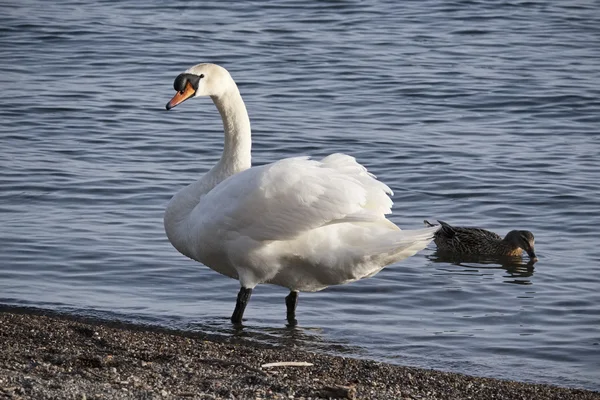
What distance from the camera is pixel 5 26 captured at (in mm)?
23016

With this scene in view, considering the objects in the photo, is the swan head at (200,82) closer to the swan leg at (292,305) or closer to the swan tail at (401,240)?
the swan leg at (292,305)

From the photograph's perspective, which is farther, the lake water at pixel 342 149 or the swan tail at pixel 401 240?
the lake water at pixel 342 149

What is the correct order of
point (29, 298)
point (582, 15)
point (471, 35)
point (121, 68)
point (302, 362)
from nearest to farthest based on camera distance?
point (302, 362), point (29, 298), point (121, 68), point (471, 35), point (582, 15)

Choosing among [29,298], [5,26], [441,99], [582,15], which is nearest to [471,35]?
[582,15]

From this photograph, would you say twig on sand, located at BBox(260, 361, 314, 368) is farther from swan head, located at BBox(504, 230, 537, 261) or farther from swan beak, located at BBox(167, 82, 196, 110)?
swan head, located at BBox(504, 230, 537, 261)

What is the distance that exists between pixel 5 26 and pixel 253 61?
6.25m

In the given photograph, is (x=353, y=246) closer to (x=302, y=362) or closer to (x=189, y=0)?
(x=302, y=362)

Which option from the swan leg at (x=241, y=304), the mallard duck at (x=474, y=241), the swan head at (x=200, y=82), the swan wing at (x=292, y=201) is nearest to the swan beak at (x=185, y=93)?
the swan head at (x=200, y=82)

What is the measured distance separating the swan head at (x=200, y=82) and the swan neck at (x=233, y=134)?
9 cm

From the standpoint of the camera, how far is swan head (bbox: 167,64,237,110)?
314 inches

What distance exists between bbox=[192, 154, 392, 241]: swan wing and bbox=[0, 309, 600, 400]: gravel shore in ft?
2.49

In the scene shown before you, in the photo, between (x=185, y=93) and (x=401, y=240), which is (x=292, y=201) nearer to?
(x=401, y=240)

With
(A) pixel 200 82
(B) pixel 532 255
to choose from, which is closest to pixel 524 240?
(B) pixel 532 255

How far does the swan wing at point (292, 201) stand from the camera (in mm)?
7070
